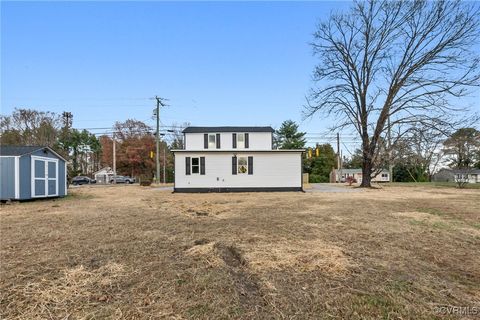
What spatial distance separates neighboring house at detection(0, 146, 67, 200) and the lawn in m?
7.77

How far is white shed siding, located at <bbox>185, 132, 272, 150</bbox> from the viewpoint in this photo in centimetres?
2433

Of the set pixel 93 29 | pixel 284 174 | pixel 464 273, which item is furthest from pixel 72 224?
pixel 284 174

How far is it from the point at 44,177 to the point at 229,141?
541 inches

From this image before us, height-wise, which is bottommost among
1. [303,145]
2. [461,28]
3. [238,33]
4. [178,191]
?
[178,191]

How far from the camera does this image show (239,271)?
3.56m

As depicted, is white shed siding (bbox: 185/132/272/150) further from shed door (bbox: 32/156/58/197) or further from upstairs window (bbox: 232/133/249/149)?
shed door (bbox: 32/156/58/197)

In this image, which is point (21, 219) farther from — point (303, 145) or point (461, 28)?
point (303, 145)

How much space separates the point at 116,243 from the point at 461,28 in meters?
24.8

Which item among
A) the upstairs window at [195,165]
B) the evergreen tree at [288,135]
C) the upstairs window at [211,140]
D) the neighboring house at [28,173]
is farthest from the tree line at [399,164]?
the neighboring house at [28,173]

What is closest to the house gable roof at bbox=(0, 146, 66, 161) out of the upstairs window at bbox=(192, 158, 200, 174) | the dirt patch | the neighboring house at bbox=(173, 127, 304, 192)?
the neighboring house at bbox=(173, 127, 304, 192)

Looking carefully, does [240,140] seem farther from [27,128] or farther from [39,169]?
[27,128]

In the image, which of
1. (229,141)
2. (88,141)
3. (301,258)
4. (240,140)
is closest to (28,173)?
(301,258)

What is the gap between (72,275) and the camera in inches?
133

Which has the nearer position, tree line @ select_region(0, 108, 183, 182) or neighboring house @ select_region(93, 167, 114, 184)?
tree line @ select_region(0, 108, 183, 182)
